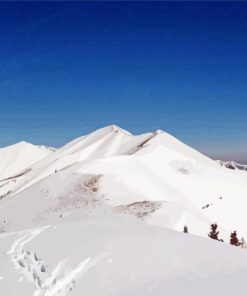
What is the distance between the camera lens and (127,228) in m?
20.5

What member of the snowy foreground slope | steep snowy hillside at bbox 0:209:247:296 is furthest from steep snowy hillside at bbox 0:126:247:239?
steep snowy hillside at bbox 0:209:247:296

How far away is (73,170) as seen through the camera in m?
70.8

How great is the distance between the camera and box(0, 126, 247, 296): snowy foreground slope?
13.5 metres

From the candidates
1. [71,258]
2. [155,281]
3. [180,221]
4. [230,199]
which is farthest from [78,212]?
[155,281]

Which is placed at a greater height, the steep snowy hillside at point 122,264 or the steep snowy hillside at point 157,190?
the steep snowy hillside at point 157,190

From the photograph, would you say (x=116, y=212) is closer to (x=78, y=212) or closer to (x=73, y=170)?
(x=78, y=212)

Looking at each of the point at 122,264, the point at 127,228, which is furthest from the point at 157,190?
the point at 122,264

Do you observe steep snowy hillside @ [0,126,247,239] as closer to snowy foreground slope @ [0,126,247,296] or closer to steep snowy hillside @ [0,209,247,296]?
snowy foreground slope @ [0,126,247,296]

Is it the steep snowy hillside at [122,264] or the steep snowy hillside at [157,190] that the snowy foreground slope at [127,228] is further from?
the steep snowy hillside at [157,190]

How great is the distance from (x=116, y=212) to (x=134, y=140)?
90.6m

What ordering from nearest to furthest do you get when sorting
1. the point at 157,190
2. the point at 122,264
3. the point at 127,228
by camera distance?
the point at 122,264 → the point at 127,228 → the point at 157,190

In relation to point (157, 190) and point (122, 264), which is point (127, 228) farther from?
point (157, 190)

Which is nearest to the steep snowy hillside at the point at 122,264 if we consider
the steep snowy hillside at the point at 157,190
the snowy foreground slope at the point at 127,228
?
the snowy foreground slope at the point at 127,228

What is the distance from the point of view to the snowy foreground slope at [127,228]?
13531 mm
